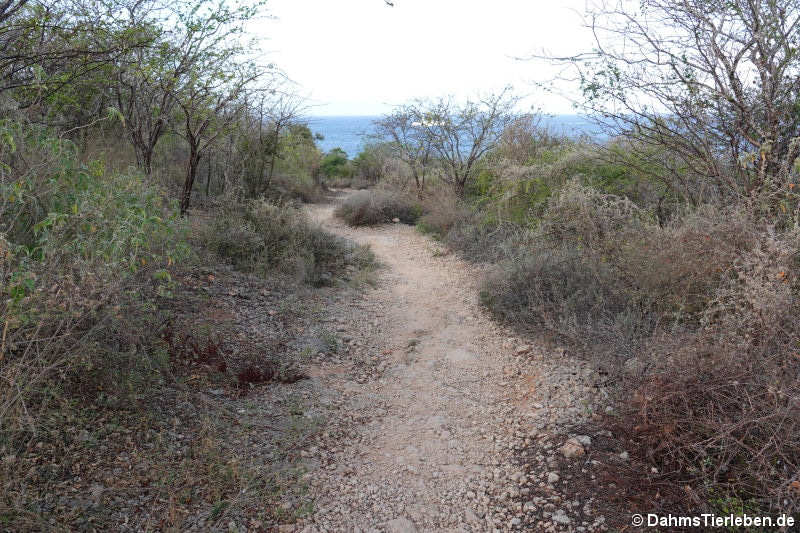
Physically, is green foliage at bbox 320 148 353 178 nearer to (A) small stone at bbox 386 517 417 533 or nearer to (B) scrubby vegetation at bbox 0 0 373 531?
(B) scrubby vegetation at bbox 0 0 373 531

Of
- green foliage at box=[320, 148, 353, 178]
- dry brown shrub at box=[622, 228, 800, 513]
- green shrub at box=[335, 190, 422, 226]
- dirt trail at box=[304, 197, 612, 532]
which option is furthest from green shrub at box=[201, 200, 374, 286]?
green foliage at box=[320, 148, 353, 178]

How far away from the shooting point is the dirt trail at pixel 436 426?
9.90 feet

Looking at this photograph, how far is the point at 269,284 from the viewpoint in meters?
6.30

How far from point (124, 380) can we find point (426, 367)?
2.53m

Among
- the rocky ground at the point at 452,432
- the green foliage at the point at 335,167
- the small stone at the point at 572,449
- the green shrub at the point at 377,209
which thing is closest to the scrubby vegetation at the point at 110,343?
the rocky ground at the point at 452,432

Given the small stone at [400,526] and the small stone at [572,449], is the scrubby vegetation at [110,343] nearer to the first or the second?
the small stone at [400,526]

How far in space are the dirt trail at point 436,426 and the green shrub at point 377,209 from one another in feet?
17.3

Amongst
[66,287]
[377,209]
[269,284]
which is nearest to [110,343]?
[66,287]

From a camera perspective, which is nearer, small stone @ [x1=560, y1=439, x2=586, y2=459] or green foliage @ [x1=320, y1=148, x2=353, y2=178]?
small stone @ [x1=560, y1=439, x2=586, y2=459]

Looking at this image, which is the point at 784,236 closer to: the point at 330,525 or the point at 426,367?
the point at 426,367

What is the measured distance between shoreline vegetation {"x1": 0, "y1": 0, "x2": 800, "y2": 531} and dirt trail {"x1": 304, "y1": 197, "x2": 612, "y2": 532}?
11.7 inches

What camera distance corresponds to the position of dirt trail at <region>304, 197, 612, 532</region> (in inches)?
119

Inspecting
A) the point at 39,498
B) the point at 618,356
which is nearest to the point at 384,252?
the point at 618,356

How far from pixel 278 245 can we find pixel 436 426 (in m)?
4.10
